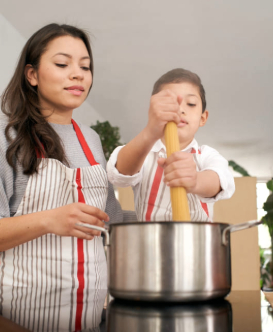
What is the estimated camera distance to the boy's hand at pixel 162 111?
1.99ft

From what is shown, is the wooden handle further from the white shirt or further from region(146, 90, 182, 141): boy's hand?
the white shirt

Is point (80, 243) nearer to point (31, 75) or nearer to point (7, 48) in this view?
point (31, 75)

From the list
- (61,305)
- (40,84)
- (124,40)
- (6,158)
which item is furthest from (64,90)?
(124,40)

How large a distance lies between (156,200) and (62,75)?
35 cm

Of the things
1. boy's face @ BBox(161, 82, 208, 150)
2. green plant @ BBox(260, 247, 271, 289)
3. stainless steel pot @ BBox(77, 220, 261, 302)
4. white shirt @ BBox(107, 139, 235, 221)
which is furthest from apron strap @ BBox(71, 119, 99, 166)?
green plant @ BBox(260, 247, 271, 289)

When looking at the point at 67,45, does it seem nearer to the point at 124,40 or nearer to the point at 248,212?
the point at 248,212

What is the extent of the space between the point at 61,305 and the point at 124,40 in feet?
10.9

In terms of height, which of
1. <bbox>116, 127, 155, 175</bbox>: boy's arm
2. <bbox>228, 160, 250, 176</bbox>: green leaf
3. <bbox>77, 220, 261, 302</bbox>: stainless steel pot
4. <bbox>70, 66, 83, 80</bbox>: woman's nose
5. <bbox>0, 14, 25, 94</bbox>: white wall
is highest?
<bbox>0, 14, 25, 94</bbox>: white wall

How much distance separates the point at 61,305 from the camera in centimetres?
50

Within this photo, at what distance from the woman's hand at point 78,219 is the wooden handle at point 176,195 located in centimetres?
15

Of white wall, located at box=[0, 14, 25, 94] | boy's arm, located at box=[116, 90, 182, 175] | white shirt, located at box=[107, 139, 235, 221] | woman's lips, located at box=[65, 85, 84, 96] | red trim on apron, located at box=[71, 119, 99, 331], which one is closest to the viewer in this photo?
red trim on apron, located at box=[71, 119, 99, 331]

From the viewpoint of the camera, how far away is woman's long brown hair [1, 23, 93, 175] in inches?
32.8

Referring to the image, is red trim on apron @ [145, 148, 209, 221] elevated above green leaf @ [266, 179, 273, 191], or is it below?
below

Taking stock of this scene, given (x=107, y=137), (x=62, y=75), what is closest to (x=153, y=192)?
(x=62, y=75)
